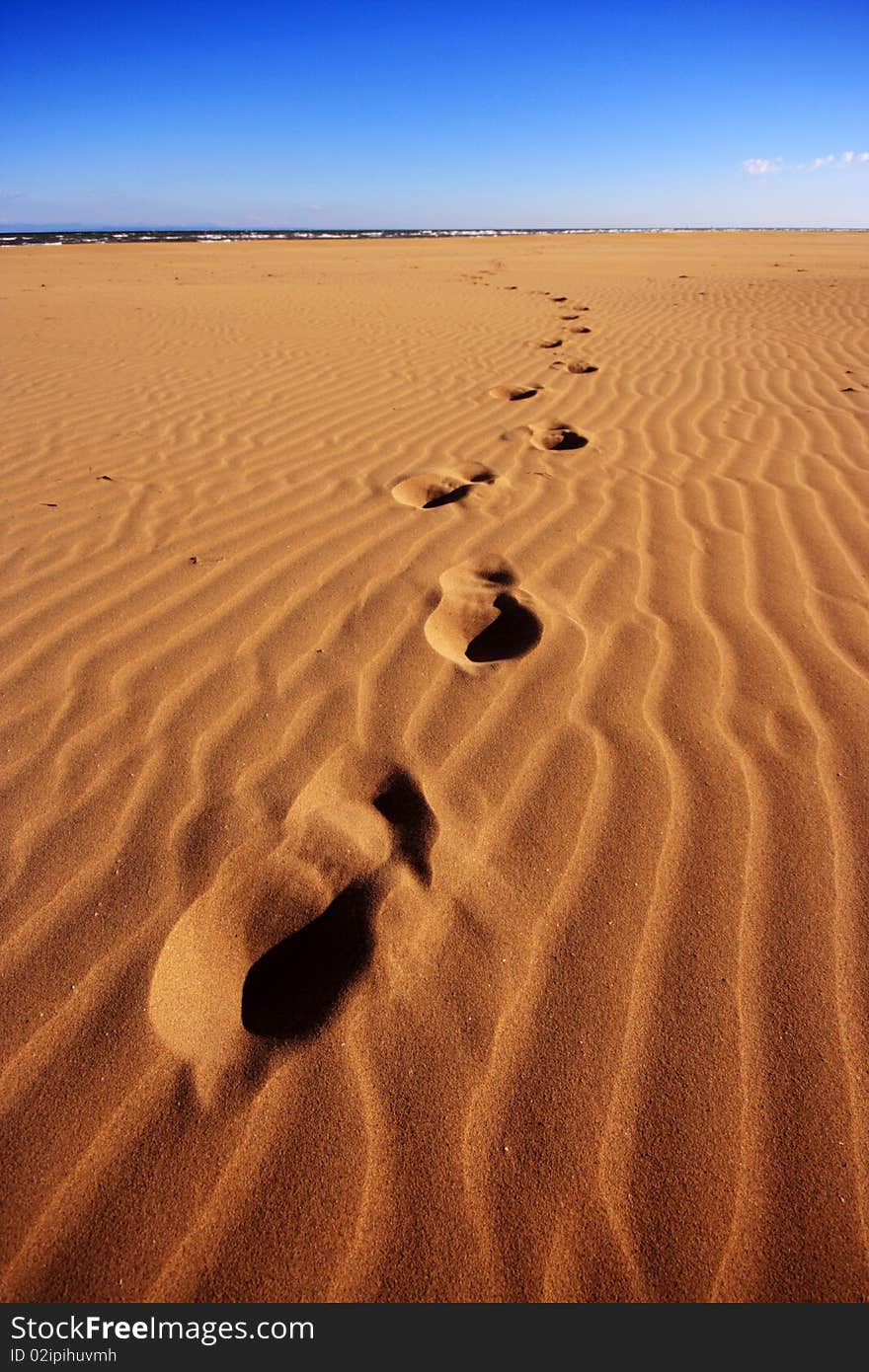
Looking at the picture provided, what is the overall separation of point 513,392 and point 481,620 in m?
3.27

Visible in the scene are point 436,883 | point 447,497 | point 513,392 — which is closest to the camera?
point 436,883

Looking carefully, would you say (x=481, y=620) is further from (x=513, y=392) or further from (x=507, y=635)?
(x=513, y=392)

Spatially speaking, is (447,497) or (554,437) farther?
(554,437)

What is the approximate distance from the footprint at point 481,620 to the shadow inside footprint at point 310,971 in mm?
910

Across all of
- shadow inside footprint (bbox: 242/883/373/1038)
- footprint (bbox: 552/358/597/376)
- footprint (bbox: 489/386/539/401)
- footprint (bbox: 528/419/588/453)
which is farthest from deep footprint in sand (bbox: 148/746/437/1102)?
footprint (bbox: 552/358/597/376)

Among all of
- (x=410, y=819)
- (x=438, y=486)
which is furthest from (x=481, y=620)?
(x=438, y=486)

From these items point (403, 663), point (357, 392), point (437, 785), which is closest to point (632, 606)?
point (403, 663)

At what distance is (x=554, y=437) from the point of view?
13.1 ft

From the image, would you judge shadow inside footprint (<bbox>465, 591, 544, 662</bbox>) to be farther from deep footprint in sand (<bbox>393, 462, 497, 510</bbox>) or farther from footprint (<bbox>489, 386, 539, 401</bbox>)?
footprint (<bbox>489, 386, 539, 401</bbox>)

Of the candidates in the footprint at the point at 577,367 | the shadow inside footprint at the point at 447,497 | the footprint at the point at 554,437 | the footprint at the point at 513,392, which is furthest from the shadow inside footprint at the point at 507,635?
the footprint at the point at 577,367

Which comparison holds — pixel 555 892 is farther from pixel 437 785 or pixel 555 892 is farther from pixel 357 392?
pixel 357 392

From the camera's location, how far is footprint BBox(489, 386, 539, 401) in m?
4.90

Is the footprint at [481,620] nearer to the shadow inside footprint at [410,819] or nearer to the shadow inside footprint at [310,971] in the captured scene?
the shadow inside footprint at [410,819]

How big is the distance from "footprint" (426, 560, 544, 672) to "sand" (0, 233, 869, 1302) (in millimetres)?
14
